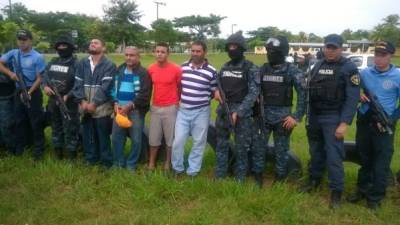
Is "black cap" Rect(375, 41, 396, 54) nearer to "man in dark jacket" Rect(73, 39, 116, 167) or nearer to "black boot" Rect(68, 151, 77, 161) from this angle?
"man in dark jacket" Rect(73, 39, 116, 167)

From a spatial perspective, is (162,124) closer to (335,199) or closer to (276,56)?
(276,56)

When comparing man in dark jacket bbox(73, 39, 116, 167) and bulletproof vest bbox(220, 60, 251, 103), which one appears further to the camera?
man in dark jacket bbox(73, 39, 116, 167)

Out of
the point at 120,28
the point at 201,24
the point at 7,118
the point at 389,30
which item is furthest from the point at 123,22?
the point at 7,118

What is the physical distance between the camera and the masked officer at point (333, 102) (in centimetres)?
434

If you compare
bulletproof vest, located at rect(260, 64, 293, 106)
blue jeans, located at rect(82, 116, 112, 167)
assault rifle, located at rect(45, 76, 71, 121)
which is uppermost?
bulletproof vest, located at rect(260, 64, 293, 106)

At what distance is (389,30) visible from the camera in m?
64.6

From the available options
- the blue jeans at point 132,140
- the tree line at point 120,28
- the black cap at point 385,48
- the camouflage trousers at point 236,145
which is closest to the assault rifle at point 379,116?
the black cap at point 385,48

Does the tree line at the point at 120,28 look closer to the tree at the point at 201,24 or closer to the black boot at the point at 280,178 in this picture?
the tree at the point at 201,24

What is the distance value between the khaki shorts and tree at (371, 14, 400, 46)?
58.1 m

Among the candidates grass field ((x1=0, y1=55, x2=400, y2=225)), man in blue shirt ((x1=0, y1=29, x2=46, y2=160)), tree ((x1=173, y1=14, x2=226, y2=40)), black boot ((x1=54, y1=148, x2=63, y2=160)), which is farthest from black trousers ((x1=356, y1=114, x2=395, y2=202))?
tree ((x1=173, y1=14, x2=226, y2=40))

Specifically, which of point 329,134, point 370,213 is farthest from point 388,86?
point 370,213

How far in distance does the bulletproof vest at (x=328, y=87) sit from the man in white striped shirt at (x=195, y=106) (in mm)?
1118

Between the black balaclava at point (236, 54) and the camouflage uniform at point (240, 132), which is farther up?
the black balaclava at point (236, 54)

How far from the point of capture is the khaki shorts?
5285mm
